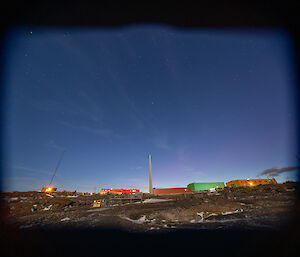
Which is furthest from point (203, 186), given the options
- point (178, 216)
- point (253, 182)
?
point (178, 216)

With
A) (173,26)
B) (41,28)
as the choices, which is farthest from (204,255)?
(41,28)

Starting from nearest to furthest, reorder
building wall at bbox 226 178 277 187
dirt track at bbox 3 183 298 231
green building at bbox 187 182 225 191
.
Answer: dirt track at bbox 3 183 298 231 → building wall at bbox 226 178 277 187 → green building at bbox 187 182 225 191

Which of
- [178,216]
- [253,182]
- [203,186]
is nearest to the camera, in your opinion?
[178,216]

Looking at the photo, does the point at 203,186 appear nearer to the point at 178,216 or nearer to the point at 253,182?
the point at 253,182

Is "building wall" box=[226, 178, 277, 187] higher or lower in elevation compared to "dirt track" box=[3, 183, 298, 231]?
lower

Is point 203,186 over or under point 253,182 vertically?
under

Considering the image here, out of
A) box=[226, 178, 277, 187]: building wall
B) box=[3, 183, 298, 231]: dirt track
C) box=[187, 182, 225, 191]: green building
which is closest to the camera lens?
box=[3, 183, 298, 231]: dirt track

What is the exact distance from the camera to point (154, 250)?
207 cm

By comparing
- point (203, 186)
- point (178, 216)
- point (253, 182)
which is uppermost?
point (178, 216)

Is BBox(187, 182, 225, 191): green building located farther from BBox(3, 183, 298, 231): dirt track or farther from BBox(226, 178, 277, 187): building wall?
BBox(3, 183, 298, 231): dirt track

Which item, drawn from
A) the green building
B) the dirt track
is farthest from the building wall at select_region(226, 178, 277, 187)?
the dirt track

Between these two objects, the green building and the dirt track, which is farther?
the green building

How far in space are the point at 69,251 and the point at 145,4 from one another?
368cm

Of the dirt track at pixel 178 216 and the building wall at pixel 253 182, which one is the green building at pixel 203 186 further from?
the dirt track at pixel 178 216
